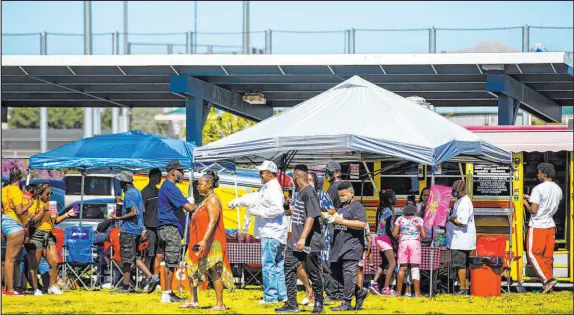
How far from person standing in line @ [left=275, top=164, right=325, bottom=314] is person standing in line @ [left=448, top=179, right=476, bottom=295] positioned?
3426 mm

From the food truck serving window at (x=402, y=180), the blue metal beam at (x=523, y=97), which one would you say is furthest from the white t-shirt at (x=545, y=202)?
the blue metal beam at (x=523, y=97)

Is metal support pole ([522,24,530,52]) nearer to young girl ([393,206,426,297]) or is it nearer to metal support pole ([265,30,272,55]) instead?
metal support pole ([265,30,272,55])

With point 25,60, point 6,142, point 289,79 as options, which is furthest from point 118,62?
point 6,142

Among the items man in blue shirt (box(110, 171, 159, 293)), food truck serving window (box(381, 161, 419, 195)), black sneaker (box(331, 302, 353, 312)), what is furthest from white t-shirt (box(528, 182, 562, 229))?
man in blue shirt (box(110, 171, 159, 293))

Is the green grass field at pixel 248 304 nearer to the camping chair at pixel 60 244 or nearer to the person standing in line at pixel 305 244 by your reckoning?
the person standing in line at pixel 305 244

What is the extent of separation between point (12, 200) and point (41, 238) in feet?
3.40

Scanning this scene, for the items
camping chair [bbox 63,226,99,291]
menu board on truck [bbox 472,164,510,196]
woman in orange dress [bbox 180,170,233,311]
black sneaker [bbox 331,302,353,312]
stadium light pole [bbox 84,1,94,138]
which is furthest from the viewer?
stadium light pole [bbox 84,1,94,138]

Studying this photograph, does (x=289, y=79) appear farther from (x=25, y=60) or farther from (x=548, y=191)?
(x=548, y=191)

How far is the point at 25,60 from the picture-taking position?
81.7 ft

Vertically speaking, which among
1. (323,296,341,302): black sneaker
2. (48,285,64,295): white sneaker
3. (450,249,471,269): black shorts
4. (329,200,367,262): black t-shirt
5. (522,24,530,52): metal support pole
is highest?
(522,24,530,52): metal support pole

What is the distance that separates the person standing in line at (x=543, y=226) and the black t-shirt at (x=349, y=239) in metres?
4.55

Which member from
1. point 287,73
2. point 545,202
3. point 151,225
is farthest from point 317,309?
point 287,73

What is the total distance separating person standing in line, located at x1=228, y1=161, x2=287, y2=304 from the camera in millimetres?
13930

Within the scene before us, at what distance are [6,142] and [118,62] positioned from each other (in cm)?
4285
